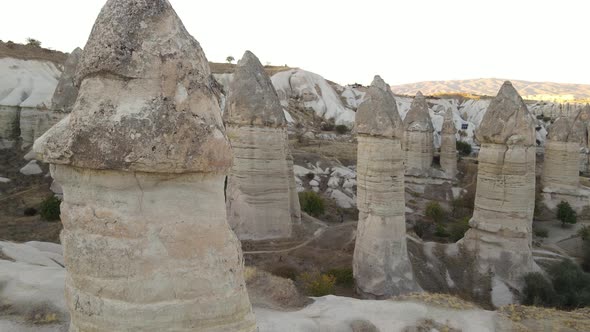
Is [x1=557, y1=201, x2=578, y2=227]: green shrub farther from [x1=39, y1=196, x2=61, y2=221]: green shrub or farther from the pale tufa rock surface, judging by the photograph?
the pale tufa rock surface

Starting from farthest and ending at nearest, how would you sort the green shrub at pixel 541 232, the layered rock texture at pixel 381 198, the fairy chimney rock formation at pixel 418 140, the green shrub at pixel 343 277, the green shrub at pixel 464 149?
1. the green shrub at pixel 464 149
2. the fairy chimney rock formation at pixel 418 140
3. the green shrub at pixel 541 232
4. the green shrub at pixel 343 277
5. the layered rock texture at pixel 381 198

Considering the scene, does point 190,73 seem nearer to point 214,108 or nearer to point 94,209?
point 214,108

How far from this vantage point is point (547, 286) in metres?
10.8

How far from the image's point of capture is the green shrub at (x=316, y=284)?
9664 mm

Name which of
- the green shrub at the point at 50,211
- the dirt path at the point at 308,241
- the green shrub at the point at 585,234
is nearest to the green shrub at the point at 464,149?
the green shrub at the point at 585,234

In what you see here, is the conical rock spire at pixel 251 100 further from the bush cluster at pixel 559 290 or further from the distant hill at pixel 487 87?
the distant hill at pixel 487 87

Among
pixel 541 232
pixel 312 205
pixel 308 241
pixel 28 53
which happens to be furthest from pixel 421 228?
pixel 28 53

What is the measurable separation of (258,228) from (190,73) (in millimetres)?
9995

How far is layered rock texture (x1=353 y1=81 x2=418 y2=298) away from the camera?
33.1ft

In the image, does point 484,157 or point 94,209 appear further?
point 484,157

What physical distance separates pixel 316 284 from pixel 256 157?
14.0ft

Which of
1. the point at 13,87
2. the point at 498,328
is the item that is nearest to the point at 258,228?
the point at 498,328

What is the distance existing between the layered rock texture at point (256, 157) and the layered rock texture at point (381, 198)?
120 inches

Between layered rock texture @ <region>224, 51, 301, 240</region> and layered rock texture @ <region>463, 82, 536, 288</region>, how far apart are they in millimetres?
5381
